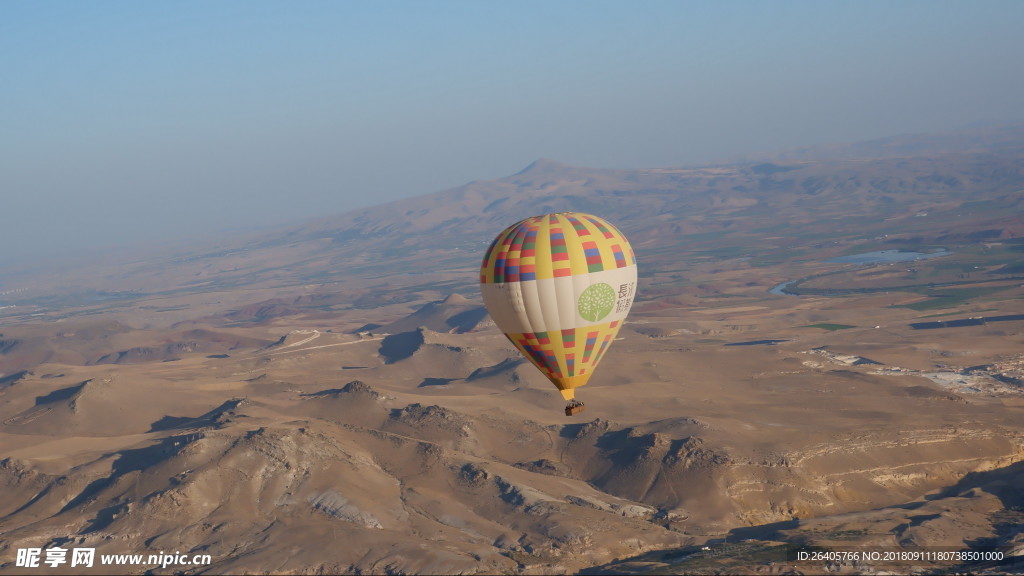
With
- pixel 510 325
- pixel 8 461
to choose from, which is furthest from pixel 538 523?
pixel 8 461

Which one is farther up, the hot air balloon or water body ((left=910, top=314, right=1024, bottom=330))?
the hot air balloon

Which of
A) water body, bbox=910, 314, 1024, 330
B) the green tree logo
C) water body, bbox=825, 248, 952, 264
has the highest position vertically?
the green tree logo

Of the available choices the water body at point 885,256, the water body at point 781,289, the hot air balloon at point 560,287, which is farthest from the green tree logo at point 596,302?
the water body at point 885,256

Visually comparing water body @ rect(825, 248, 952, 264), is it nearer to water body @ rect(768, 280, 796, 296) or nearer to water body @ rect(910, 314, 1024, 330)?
water body @ rect(768, 280, 796, 296)

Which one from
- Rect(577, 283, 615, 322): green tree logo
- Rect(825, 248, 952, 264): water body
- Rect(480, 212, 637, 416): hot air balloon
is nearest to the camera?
Rect(480, 212, 637, 416): hot air balloon

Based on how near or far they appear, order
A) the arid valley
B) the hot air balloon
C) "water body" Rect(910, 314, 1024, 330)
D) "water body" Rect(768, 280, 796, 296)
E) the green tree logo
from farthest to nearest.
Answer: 1. "water body" Rect(768, 280, 796, 296)
2. "water body" Rect(910, 314, 1024, 330)
3. the arid valley
4. the green tree logo
5. the hot air balloon

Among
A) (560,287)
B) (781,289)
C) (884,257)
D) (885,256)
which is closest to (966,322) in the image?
(781,289)

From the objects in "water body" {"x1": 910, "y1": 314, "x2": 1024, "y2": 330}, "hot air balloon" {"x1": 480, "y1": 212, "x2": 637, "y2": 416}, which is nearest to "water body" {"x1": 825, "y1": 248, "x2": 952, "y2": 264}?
"water body" {"x1": 910, "y1": 314, "x2": 1024, "y2": 330}

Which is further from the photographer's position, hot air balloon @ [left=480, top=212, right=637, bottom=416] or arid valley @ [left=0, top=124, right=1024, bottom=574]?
arid valley @ [left=0, top=124, right=1024, bottom=574]
